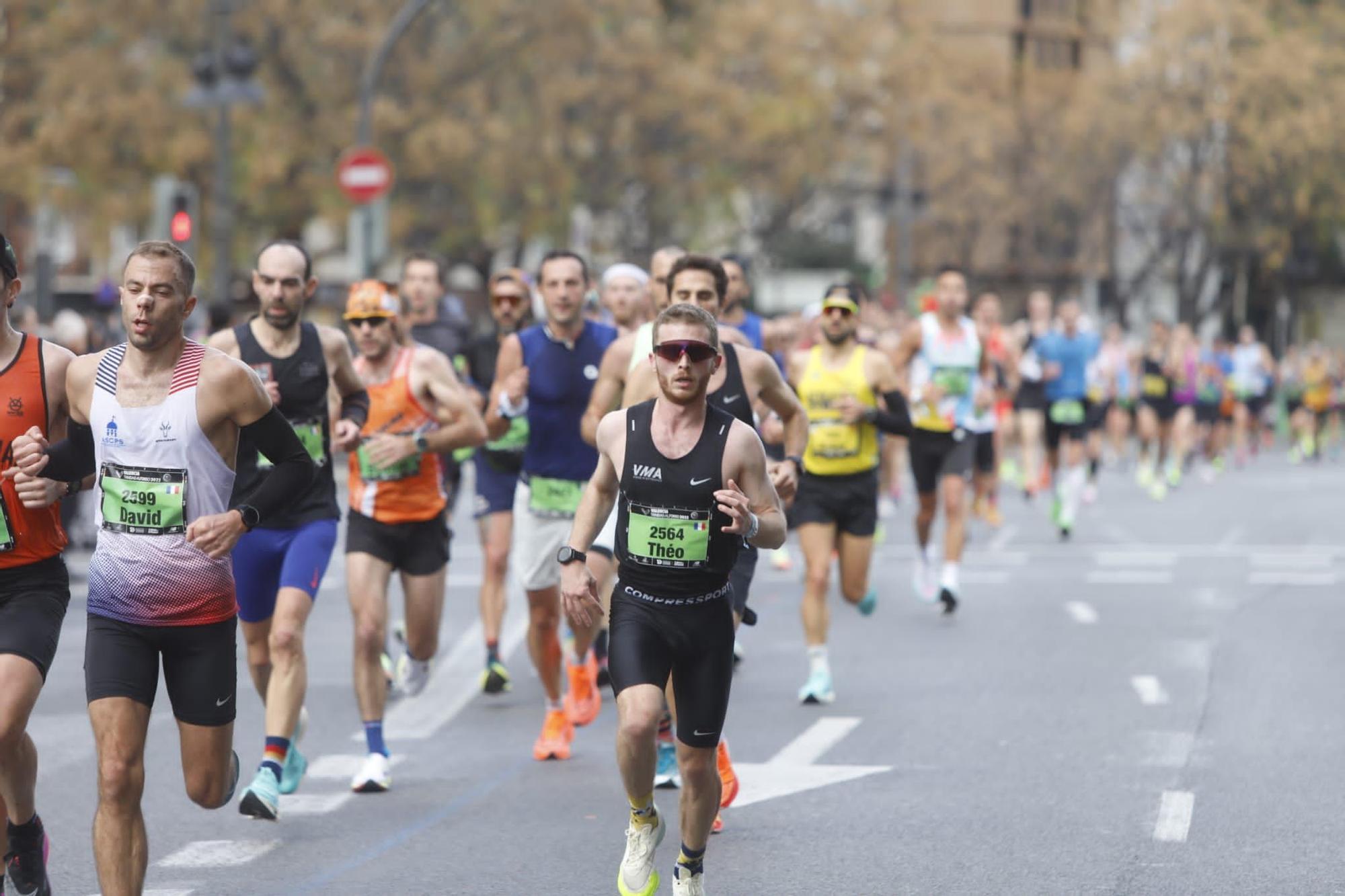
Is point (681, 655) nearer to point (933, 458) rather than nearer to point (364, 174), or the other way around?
point (933, 458)

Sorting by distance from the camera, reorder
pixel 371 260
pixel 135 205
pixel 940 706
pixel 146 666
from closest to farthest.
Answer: pixel 146 666
pixel 940 706
pixel 371 260
pixel 135 205

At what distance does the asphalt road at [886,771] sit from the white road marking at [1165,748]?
2 cm

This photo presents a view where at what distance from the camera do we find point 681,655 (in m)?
6.49

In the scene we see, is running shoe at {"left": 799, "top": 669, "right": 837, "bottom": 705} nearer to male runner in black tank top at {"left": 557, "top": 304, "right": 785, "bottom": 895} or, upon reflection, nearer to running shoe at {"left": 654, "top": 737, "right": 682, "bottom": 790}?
running shoe at {"left": 654, "top": 737, "right": 682, "bottom": 790}

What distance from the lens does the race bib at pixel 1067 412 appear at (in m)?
20.1

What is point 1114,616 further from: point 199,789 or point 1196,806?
point 199,789

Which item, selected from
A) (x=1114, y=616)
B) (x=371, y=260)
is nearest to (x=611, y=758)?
(x=1114, y=616)

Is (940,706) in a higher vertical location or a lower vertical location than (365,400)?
lower

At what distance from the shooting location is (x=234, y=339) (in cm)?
866

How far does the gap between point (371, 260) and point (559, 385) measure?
15.1 m

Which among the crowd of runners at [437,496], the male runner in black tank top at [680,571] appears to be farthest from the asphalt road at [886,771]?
the male runner in black tank top at [680,571]

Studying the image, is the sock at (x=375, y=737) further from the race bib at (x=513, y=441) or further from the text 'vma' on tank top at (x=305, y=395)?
the race bib at (x=513, y=441)

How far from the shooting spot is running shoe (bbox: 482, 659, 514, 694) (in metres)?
11.1

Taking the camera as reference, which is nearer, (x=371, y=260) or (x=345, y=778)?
(x=345, y=778)
